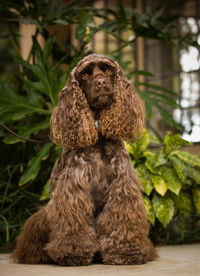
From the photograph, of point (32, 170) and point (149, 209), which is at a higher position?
point (32, 170)

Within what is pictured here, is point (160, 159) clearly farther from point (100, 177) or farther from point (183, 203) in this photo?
point (100, 177)

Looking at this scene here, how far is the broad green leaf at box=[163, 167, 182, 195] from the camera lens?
153 inches

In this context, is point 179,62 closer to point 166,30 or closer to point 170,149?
point 166,30

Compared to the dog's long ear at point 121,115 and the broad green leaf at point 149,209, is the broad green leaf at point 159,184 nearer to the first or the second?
the broad green leaf at point 149,209

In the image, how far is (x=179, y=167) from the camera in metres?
3.99

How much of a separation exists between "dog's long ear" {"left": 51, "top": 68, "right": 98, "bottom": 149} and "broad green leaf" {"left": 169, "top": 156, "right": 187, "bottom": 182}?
1526 millimetres

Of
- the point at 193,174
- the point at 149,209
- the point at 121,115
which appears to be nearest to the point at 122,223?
the point at 121,115

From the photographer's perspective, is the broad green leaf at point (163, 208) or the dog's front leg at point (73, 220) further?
the broad green leaf at point (163, 208)

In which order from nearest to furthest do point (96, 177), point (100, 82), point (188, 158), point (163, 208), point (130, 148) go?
point (100, 82)
point (96, 177)
point (163, 208)
point (188, 158)
point (130, 148)

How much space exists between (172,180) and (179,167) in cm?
14

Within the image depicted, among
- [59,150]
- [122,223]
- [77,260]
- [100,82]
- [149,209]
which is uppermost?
[100,82]

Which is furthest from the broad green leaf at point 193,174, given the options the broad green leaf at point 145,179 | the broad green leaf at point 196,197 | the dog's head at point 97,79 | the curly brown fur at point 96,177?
the dog's head at point 97,79

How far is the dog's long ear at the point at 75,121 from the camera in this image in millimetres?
2639

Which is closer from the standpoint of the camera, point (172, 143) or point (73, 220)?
point (73, 220)
